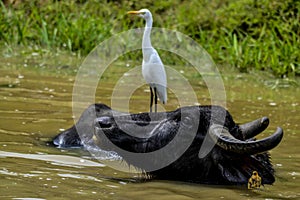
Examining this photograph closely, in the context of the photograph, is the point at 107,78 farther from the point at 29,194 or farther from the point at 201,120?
the point at 29,194

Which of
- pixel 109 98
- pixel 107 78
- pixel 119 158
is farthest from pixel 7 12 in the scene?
pixel 119 158

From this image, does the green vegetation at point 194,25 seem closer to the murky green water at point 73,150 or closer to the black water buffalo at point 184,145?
the murky green water at point 73,150

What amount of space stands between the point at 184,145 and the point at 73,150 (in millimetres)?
1117

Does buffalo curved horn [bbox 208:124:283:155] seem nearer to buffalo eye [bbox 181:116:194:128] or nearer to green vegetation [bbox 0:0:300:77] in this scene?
buffalo eye [bbox 181:116:194:128]

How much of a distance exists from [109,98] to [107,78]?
1751mm

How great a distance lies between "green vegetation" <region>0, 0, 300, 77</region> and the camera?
1181cm

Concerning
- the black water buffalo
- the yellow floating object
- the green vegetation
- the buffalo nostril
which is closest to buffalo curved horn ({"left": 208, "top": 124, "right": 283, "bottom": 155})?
the black water buffalo

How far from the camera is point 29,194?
389 centimetres

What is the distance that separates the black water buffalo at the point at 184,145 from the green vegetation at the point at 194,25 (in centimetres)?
663

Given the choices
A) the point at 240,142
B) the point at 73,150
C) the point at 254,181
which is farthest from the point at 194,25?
the point at 240,142

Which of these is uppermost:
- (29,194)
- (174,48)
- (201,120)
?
(174,48)

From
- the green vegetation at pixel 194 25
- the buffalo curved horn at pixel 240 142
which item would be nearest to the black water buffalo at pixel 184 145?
Answer: the buffalo curved horn at pixel 240 142

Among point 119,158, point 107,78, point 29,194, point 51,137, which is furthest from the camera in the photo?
point 107,78

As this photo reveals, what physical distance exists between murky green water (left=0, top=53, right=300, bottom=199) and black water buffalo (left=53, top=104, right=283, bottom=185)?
12 cm
